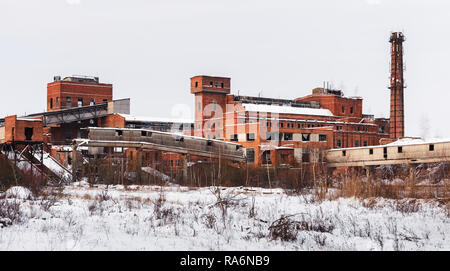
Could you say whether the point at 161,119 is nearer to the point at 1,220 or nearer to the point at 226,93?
the point at 226,93

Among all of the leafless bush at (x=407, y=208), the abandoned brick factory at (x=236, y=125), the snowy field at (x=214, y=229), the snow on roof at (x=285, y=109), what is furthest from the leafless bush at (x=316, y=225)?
the snow on roof at (x=285, y=109)

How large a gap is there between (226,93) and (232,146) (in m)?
22.6

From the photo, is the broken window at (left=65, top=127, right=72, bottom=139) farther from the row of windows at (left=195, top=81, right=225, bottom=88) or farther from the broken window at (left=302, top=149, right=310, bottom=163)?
the broken window at (left=302, top=149, right=310, bottom=163)

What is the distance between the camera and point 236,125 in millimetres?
59656

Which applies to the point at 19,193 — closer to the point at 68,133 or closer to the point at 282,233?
the point at 282,233

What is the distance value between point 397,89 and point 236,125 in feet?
71.0

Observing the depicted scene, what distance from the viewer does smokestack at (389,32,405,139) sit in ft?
215

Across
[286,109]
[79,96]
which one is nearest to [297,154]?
[286,109]

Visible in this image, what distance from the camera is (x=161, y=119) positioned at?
220 feet
